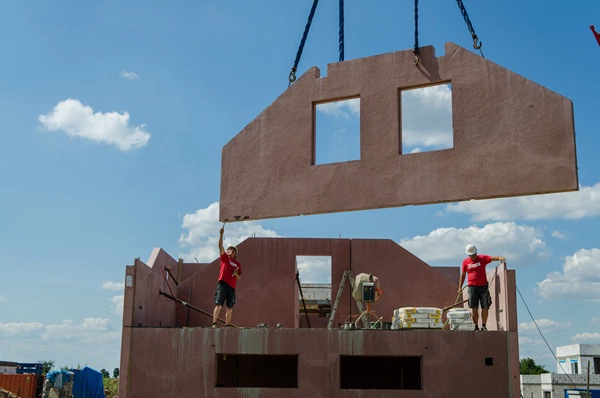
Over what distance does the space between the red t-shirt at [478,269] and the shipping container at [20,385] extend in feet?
43.6

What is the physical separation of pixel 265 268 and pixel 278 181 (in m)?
6.09

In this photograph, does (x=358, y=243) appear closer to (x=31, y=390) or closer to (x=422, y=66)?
(x=422, y=66)

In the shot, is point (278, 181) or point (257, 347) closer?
point (278, 181)

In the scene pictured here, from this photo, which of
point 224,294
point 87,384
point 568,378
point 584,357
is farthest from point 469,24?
point 584,357

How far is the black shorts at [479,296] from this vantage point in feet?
42.2

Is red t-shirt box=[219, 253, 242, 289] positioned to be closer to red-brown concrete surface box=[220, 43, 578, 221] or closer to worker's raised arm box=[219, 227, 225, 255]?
worker's raised arm box=[219, 227, 225, 255]

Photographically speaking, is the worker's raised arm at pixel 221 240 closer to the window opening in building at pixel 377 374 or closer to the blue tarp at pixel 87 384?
the window opening in building at pixel 377 374

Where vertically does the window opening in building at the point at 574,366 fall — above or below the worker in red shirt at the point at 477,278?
below

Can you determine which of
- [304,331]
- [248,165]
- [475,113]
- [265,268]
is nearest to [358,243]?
[265,268]

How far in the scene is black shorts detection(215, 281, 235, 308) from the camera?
1270cm

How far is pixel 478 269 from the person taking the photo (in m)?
12.8

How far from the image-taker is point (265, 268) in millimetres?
16703

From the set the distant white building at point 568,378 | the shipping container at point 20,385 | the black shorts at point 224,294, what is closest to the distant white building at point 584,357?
the distant white building at point 568,378

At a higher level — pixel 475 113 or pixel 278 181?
pixel 475 113
